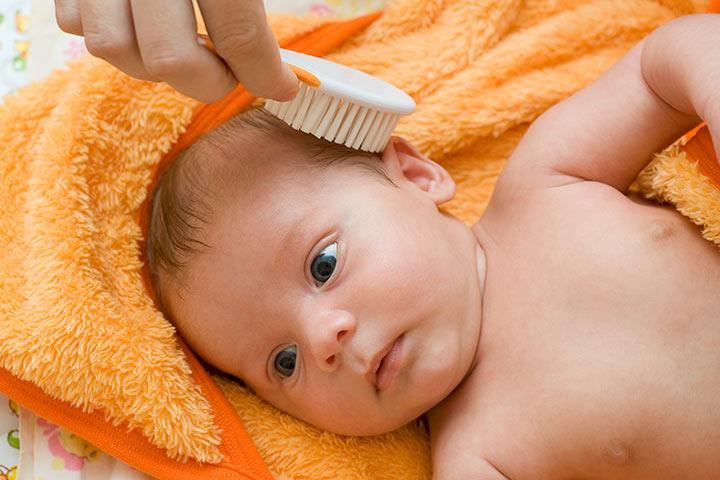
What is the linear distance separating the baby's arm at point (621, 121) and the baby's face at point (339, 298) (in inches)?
7.2

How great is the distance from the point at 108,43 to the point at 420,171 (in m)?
0.59

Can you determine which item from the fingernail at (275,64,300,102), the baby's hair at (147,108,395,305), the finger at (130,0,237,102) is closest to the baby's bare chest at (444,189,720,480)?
the baby's hair at (147,108,395,305)

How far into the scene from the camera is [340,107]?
109cm

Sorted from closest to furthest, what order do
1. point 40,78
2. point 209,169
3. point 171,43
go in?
1. point 171,43
2. point 209,169
3. point 40,78

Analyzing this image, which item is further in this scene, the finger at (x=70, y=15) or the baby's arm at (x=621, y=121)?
the baby's arm at (x=621, y=121)

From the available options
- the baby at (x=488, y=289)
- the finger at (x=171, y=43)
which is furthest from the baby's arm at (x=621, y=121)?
the finger at (x=171, y=43)

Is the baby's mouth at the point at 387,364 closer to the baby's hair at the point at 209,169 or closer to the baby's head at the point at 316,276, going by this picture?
the baby's head at the point at 316,276

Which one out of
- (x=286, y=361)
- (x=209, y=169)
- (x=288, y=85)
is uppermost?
(x=288, y=85)

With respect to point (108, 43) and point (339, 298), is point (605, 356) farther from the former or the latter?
point (108, 43)

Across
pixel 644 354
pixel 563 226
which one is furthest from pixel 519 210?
pixel 644 354

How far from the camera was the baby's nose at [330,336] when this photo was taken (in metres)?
1.02

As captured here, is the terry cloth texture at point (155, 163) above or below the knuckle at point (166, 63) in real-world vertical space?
below

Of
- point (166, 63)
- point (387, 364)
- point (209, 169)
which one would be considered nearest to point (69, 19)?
point (166, 63)

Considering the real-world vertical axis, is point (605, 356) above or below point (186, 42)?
below
